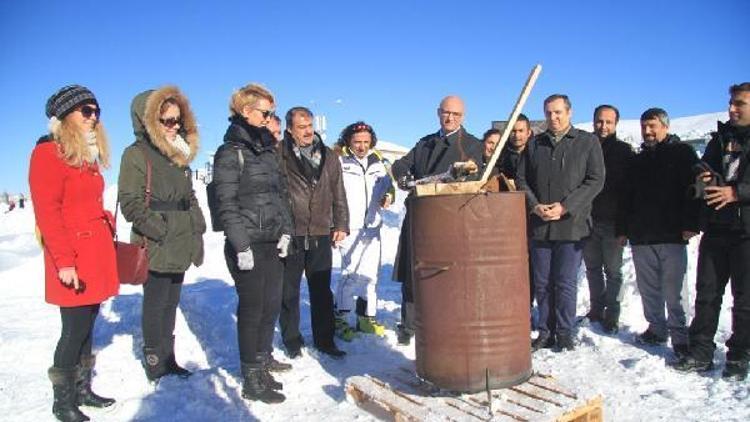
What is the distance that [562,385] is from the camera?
11.8ft

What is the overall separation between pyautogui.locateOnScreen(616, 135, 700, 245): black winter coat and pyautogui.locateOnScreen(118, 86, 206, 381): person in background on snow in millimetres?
4005

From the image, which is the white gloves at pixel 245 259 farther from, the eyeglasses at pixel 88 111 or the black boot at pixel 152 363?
the eyeglasses at pixel 88 111

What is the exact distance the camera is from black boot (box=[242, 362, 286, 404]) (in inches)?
164

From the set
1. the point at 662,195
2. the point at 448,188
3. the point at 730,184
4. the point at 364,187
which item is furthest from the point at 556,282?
the point at 364,187

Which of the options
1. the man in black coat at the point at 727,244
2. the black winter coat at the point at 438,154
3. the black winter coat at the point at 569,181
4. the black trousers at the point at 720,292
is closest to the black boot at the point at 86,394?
the black winter coat at the point at 438,154

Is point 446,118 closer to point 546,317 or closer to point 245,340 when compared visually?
point 546,317

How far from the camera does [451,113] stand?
5168mm

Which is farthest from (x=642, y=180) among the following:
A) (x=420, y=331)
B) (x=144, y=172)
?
(x=144, y=172)

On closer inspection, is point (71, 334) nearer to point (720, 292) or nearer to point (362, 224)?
point (362, 224)

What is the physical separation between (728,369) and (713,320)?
0.40 meters

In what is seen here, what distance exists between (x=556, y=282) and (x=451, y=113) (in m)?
1.84

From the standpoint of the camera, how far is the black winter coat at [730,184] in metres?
4.13

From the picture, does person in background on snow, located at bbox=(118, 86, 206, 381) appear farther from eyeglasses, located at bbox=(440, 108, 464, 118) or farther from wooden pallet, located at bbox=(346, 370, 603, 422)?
eyeglasses, located at bbox=(440, 108, 464, 118)

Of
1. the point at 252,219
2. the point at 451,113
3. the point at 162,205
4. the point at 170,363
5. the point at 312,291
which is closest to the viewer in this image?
the point at 252,219
